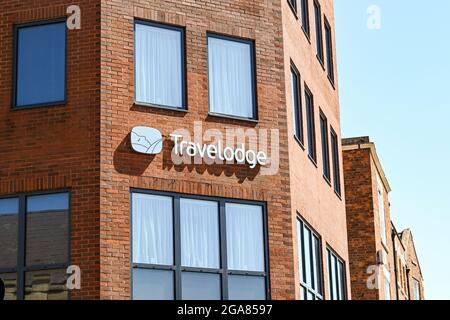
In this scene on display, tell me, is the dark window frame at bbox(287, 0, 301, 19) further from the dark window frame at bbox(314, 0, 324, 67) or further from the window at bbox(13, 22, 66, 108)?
the window at bbox(13, 22, 66, 108)

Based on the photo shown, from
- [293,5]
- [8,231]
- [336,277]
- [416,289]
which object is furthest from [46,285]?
[416,289]

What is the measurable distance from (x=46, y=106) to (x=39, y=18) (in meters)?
1.88

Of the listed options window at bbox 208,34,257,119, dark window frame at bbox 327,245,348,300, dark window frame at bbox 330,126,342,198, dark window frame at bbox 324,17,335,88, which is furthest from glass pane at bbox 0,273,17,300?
dark window frame at bbox 324,17,335,88

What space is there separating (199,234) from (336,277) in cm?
724

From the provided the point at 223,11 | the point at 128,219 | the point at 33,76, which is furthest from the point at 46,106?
the point at 223,11

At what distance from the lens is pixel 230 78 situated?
22297mm

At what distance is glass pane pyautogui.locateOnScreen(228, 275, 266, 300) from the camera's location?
20.9 m

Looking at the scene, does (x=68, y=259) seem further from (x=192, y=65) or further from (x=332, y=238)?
(x=332, y=238)

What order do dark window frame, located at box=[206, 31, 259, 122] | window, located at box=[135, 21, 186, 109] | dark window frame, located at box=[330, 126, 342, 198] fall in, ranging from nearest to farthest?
window, located at box=[135, 21, 186, 109]
dark window frame, located at box=[206, 31, 259, 122]
dark window frame, located at box=[330, 126, 342, 198]

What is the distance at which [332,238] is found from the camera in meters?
26.8

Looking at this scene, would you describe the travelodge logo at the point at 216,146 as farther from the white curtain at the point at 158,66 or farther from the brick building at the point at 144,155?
the white curtain at the point at 158,66

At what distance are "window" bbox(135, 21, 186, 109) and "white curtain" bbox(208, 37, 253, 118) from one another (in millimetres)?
709

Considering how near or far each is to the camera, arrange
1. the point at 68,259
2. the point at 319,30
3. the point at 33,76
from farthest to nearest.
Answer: the point at 319,30
the point at 33,76
the point at 68,259

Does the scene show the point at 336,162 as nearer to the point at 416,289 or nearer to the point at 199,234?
the point at 199,234
